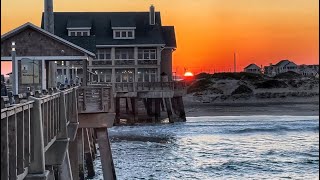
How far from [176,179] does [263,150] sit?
33.5 ft

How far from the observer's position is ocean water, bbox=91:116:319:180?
22344 mm

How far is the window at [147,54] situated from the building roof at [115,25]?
2.80ft

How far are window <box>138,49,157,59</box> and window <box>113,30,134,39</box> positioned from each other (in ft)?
7.65

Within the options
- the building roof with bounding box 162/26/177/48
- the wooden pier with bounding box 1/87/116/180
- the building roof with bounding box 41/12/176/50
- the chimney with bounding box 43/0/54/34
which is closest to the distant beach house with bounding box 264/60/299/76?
the building roof with bounding box 162/26/177/48

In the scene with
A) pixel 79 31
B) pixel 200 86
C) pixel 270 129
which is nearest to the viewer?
pixel 270 129

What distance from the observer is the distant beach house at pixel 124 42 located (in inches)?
2354

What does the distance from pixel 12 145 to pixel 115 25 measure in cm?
5713

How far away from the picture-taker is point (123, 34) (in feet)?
205

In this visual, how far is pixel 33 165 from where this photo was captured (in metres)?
7.04

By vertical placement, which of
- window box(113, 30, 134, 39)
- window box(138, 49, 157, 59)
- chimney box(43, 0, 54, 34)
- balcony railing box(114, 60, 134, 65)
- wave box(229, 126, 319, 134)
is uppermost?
window box(113, 30, 134, 39)

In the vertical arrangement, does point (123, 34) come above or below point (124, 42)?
above

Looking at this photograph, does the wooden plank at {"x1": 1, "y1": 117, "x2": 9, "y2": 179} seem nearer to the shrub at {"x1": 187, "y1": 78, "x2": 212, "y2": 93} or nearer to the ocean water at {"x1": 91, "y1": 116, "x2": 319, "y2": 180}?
the ocean water at {"x1": 91, "y1": 116, "x2": 319, "y2": 180}

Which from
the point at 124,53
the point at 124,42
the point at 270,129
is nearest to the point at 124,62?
the point at 124,53

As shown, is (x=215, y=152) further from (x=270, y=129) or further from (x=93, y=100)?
(x=270, y=129)
